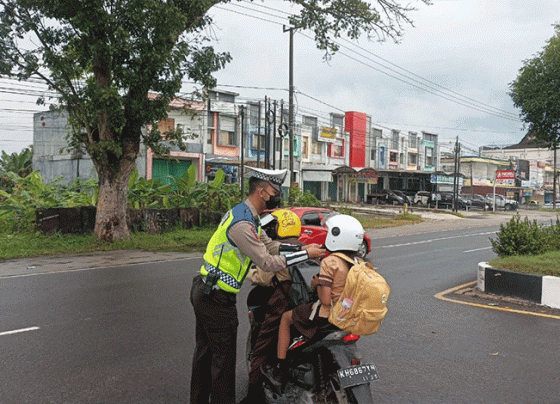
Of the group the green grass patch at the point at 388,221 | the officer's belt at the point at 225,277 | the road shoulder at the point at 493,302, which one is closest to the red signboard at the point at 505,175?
the green grass patch at the point at 388,221

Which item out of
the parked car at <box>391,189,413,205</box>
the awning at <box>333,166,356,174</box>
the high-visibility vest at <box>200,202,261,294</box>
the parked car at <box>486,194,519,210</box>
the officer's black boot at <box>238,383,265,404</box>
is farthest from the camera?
the parked car at <box>391,189,413,205</box>

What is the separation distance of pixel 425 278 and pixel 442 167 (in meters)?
60.9

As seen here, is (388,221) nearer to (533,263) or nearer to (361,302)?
(533,263)

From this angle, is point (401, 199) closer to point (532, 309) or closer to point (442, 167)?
point (442, 167)

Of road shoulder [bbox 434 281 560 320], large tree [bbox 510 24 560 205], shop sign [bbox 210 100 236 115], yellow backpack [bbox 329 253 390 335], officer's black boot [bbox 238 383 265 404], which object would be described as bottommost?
road shoulder [bbox 434 281 560 320]

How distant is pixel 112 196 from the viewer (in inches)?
635

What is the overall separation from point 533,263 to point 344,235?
266 inches

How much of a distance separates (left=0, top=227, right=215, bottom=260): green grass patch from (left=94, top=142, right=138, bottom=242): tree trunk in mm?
367

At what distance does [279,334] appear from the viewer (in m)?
4.00

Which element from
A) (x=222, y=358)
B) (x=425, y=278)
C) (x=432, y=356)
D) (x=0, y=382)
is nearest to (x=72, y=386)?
(x=0, y=382)

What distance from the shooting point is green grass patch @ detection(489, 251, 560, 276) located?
8641 millimetres

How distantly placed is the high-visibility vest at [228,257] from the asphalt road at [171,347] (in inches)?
55.5

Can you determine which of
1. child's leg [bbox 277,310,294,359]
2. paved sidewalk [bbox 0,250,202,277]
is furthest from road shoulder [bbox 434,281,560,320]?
paved sidewalk [bbox 0,250,202,277]

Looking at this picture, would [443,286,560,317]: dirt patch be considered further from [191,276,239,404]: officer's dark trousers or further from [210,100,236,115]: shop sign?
[210,100,236,115]: shop sign
